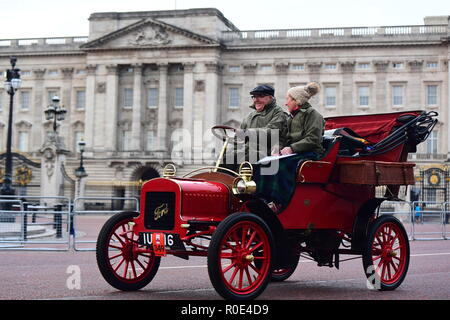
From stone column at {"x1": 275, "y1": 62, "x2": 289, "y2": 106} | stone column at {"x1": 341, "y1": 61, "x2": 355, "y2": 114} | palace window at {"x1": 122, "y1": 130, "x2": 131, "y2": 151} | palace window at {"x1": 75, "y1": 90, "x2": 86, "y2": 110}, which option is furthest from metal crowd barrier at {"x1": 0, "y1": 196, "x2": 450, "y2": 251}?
palace window at {"x1": 75, "y1": 90, "x2": 86, "y2": 110}

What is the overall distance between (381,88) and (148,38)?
20.5 meters

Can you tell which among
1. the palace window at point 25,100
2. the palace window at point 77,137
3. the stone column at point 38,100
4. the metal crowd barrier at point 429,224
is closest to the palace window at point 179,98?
the palace window at point 77,137

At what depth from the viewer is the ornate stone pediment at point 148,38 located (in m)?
63.6

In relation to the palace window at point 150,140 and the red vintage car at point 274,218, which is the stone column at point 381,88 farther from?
the red vintage car at point 274,218

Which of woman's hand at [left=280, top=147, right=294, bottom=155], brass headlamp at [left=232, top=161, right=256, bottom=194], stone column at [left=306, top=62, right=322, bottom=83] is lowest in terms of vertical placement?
brass headlamp at [left=232, top=161, right=256, bottom=194]

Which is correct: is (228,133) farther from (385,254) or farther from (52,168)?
(52,168)

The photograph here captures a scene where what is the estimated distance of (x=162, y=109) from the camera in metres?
64.6

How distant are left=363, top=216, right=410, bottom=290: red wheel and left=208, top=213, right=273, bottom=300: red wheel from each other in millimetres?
1709

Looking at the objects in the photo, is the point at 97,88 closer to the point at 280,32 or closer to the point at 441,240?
the point at 280,32

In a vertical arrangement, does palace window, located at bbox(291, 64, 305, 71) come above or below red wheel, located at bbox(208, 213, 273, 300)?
above

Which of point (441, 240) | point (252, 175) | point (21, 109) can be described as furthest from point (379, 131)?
point (21, 109)

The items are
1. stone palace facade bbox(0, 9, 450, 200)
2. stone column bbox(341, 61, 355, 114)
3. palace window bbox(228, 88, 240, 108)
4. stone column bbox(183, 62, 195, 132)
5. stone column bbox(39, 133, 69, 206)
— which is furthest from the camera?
palace window bbox(228, 88, 240, 108)

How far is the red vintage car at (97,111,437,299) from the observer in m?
7.61

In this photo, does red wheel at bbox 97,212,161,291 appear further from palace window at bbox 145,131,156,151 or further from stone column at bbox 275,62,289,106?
palace window at bbox 145,131,156,151
